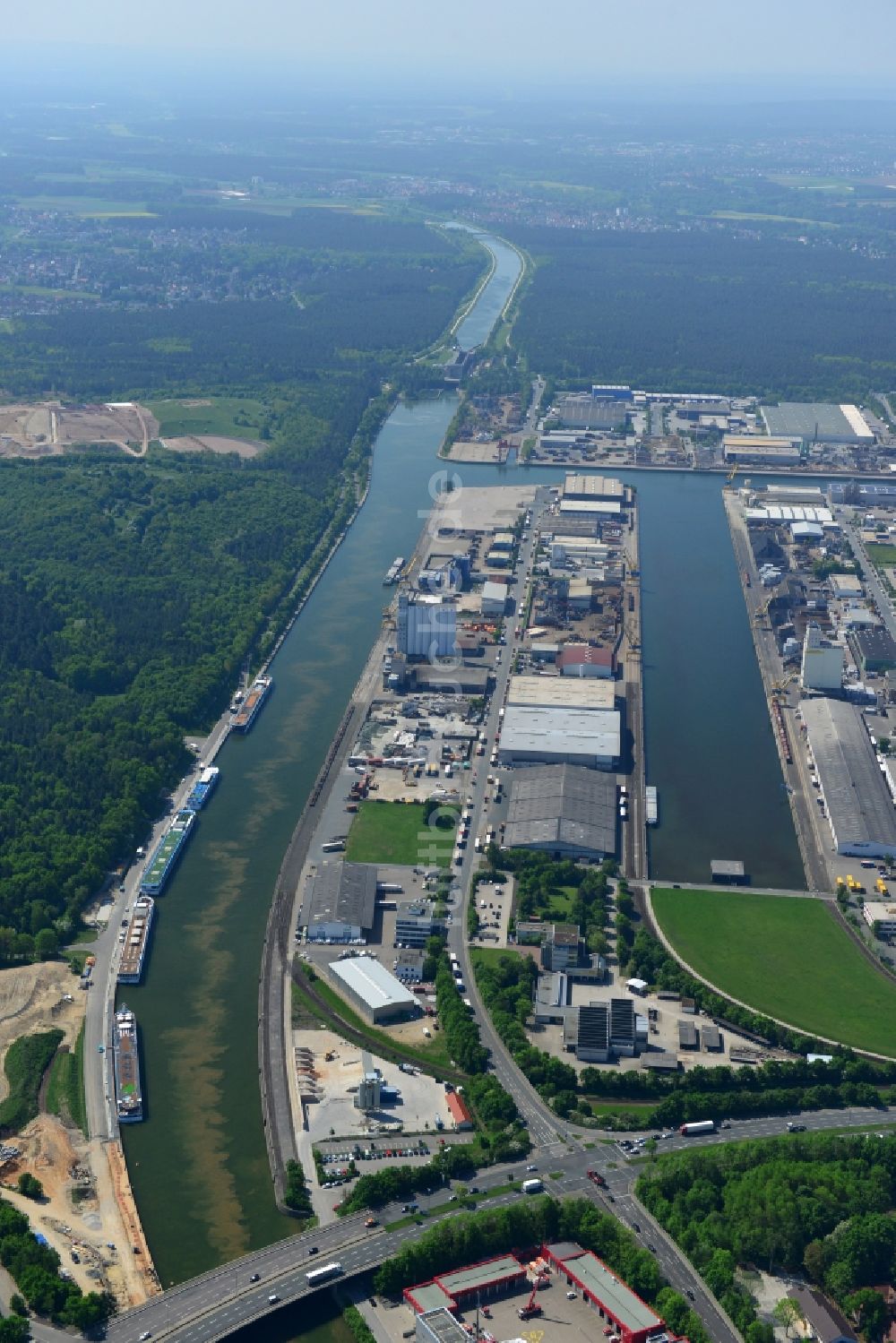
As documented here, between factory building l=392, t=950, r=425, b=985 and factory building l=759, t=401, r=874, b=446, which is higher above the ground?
factory building l=759, t=401, r=874, b=446

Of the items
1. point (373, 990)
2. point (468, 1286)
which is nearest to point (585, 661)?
point (373, 990)

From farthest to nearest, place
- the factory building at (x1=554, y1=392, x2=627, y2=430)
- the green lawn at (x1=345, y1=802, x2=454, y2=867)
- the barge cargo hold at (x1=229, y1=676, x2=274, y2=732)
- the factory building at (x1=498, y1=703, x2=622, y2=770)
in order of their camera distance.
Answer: the factory building at (x1=554, y1=392, x2=627, y2=430)
the barge cargo hold at (x1=229, y1=676, x2=274, y2=732)
the factory building at (x1=498, y1=703, x2=622, y2=770)
the green lawn at (x1=345, y1=802, x2=454, y2=867)

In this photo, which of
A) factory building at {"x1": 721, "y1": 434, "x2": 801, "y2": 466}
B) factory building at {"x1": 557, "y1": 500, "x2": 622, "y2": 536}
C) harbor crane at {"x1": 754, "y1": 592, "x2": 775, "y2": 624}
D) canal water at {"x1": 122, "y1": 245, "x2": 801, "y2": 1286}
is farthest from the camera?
factory building at {"x1": 721, "y1": 434, "x2": 801, "y2": 466}

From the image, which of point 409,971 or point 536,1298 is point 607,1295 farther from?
point 409,971

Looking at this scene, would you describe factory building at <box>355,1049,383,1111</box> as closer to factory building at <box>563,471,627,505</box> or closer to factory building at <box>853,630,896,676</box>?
factory building at <box>853,630,896,676</box>

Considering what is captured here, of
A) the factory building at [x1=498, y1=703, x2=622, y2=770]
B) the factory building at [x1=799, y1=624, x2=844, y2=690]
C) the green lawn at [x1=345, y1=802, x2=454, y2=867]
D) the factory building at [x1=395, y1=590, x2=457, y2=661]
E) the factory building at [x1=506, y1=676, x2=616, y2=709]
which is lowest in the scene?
the green lawn at [x1=345, y1=802, x2=454, y2=867]

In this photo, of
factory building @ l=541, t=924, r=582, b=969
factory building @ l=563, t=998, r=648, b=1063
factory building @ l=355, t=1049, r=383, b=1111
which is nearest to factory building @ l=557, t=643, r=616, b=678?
factory building @ l=541, t=924, r=582, b=969
